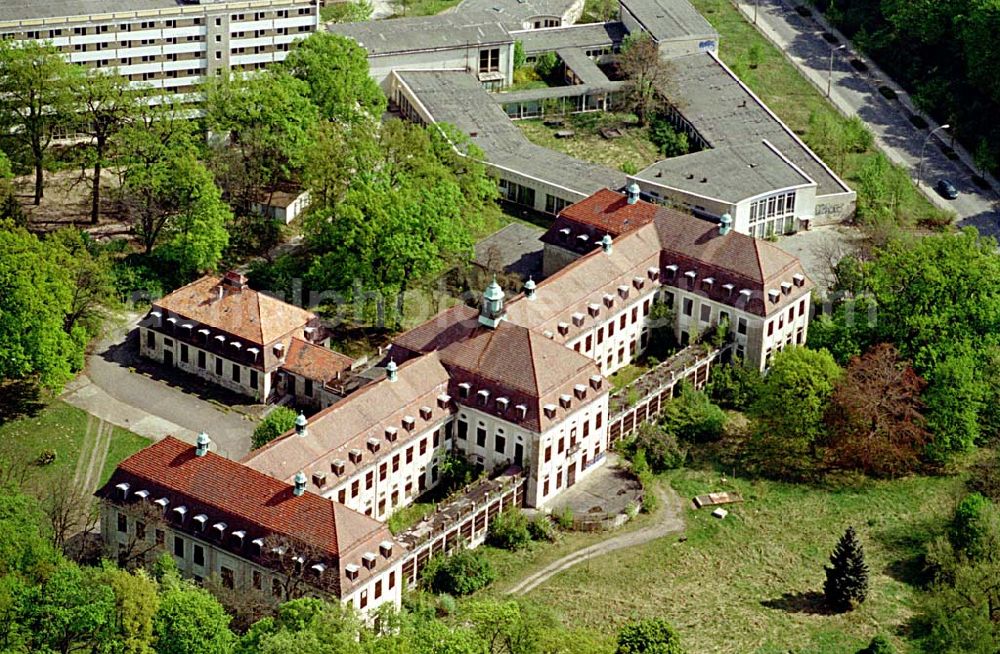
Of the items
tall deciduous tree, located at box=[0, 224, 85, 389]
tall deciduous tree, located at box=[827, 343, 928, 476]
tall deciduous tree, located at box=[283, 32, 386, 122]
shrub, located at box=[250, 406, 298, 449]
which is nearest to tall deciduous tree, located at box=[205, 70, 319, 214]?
tall deciduous tree, located at box=[283, 32, 386, 122]

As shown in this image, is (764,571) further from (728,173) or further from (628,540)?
(728,173)

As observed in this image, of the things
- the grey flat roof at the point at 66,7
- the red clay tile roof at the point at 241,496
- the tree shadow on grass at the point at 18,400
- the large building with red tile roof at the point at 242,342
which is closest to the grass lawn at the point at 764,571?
the red clay tile roof at the point at 241,496

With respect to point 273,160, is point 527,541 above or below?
below

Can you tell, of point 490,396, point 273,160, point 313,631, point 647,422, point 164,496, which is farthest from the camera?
point 273,160

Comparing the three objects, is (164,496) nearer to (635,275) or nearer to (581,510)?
(581,510)

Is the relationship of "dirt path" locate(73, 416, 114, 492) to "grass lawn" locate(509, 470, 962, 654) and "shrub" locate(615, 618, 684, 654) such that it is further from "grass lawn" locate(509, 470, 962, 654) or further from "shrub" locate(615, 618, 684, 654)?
"shrub" locate(615, 618, 684, 654)

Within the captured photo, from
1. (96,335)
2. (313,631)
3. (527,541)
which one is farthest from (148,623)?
(96,335)

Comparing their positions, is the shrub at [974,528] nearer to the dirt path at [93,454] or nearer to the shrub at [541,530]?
the shrub at [541,530]

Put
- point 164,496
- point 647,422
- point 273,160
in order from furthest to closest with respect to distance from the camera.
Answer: point 273,160, point 647,422, point 164,496
